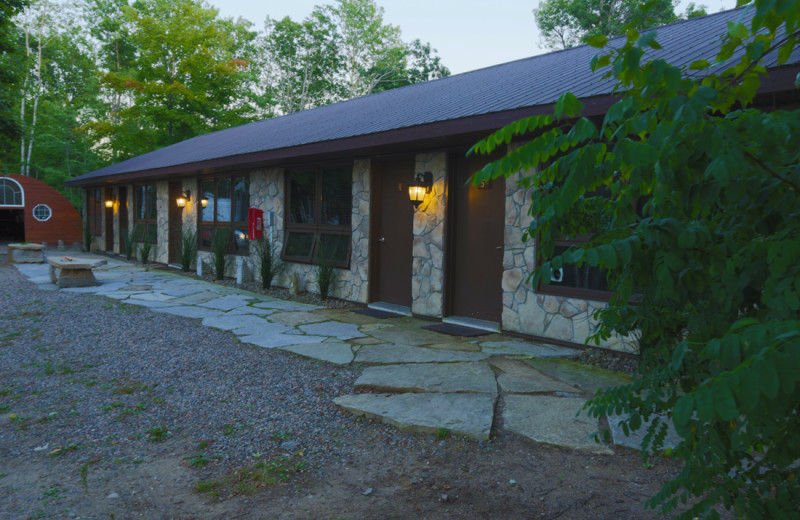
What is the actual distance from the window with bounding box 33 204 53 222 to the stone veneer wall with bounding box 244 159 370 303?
14.8 m

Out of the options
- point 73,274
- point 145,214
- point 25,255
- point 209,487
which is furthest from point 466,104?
point 25,255

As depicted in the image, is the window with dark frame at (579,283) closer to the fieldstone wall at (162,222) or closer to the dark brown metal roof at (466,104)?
the dark brown metal roof at (466,104)

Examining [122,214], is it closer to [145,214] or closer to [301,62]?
[145,214]

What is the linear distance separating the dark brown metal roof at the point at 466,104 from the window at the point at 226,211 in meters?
0.57

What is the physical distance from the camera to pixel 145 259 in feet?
44.5

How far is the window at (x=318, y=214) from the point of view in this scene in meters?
8.13

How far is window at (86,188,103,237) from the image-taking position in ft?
60.8

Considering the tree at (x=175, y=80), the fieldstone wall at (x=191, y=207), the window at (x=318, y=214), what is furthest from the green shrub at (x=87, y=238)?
the window at (x=318, y=214)

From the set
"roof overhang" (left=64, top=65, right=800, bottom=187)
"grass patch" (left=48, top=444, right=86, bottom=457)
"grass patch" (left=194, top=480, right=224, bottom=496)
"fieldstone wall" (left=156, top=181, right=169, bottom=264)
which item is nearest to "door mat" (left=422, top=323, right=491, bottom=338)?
"roof overhang" (left=64, top=65, right=800, bottom=187)

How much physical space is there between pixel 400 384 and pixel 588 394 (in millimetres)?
1392

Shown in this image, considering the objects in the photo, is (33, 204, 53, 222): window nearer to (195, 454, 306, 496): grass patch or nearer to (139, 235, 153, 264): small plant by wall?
(139, 235, 153, 264): small plant by wall

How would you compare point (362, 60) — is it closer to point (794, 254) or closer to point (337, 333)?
point (337, 333)

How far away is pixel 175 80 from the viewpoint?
2262 centimetres

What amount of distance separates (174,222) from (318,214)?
21.1 ft
